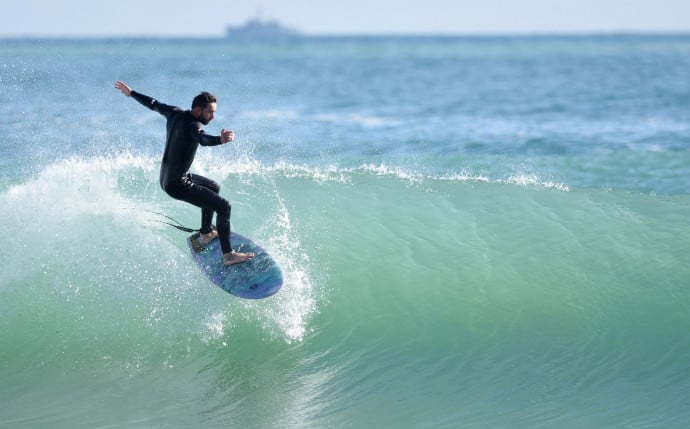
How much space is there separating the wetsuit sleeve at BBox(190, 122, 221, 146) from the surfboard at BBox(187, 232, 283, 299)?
141cm

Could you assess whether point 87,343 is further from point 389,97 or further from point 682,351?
point 389,97

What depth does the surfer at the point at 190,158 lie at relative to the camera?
734 cm

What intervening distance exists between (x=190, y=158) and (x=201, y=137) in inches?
20.3

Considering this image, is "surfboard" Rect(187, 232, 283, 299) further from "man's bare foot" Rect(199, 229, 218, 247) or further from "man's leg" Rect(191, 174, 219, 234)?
"man's leg" Rect(191, 174, 219, 234)

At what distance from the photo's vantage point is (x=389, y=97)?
29.4 meters

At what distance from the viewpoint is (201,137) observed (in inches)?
282

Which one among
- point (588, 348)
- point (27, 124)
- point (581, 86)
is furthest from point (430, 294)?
point (581, 86)

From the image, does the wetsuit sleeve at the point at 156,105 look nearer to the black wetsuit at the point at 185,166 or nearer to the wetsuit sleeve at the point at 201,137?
the black wetsuit at the point at 185,166

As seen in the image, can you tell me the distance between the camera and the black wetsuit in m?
7.43

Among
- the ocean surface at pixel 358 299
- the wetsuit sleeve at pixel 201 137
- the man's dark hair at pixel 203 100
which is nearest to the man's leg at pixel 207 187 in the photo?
the ocean surface at pixel 358 299

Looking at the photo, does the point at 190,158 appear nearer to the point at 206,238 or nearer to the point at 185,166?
the point at 185,166

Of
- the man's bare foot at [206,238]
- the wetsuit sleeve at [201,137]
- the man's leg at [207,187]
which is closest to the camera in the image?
the wetsuit sleeve at [201,137]

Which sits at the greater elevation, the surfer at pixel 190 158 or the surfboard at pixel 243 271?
the surfer at pixel 190 158

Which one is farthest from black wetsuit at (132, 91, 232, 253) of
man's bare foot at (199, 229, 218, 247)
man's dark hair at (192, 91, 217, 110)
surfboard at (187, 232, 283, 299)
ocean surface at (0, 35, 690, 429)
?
ocean surface at (0, 35, 690, 429)
